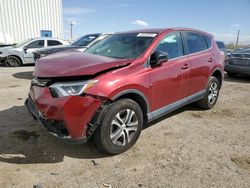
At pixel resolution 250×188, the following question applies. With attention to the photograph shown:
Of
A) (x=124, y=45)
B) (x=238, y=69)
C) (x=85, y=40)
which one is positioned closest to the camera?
(x=124, y=45)

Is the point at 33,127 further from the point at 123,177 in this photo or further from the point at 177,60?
the point at 177,60

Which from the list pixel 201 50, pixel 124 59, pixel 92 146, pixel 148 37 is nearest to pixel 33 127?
pixel 92 146

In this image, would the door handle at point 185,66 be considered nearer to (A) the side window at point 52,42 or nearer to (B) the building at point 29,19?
(A) the side window at point 52,42

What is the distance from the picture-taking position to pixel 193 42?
16.0 feet

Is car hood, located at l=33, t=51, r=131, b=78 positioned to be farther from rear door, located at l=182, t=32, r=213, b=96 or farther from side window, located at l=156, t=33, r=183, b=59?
rear door, located at l=182, t=32, r=213, b=96

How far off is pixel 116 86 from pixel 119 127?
58 cm

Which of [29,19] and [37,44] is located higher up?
[29,19]

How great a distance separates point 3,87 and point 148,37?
537 cm

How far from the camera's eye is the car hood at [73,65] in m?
3.07

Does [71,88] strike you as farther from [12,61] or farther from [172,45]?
[12,61]

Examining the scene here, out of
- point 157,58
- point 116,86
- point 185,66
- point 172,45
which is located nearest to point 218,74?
point 185,66

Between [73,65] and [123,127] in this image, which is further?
[123,127]

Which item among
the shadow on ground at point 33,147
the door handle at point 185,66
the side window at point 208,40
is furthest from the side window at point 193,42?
the shadow on ground at point 33,147

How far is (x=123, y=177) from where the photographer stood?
295 cm
